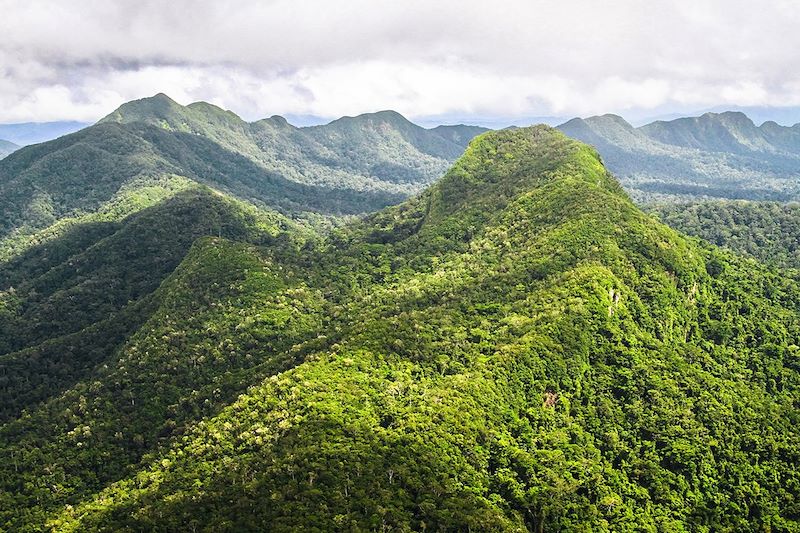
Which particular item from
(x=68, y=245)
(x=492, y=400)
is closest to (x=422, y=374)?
(x=492, y=400)

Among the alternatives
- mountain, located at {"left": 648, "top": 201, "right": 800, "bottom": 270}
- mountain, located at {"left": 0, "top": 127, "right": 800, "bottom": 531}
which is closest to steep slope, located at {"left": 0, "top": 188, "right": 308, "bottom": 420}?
mountain, located at {"left": 0, "top": 127, "right": 800, "bottom": 531}

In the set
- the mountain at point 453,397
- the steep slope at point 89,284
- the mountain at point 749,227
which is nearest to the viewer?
the mountain at point 453,397

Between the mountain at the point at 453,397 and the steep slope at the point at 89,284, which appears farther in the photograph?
the steep slope at the point at 89,284

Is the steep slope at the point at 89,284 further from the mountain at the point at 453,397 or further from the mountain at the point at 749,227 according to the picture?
the mountain at the point at 749,227

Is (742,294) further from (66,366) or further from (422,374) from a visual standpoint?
(66,366)

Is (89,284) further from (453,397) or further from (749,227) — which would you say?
(749,227)

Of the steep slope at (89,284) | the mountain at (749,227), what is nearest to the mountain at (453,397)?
the steep slope at (89,284)

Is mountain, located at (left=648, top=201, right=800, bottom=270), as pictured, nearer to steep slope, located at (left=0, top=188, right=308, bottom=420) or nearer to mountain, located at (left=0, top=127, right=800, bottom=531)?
mountain, located at (left=0, top=127, right=800, bottom=531)
